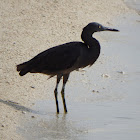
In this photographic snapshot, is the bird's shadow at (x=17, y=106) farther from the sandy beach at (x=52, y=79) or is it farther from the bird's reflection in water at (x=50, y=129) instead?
the bird's reflection in water at (x=50, y=129)

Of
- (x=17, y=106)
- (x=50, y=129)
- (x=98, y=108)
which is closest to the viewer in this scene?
(x=50, y=129)

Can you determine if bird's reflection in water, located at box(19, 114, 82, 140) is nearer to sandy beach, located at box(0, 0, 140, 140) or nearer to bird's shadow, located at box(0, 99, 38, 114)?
sandy beach, located at box(0, 0, 140, 140)

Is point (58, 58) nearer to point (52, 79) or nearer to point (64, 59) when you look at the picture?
point (64, 59)

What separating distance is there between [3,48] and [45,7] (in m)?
3.57

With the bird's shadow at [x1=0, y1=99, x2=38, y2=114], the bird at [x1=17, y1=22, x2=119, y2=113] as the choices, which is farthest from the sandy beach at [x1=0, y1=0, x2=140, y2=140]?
the bird at [x1=17, y1=22, x2=119, y2=113]

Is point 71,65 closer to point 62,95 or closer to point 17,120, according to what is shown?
point 62,95

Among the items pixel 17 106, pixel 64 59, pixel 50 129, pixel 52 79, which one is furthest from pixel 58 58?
pixel 52 79

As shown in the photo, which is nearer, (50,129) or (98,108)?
(50,129)

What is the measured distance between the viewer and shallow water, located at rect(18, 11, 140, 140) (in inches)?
247

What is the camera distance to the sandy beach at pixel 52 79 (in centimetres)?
645

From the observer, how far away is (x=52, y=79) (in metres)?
8.48

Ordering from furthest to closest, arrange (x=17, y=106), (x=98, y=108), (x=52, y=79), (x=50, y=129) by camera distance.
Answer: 1. (x=52, y=79)
2. (x=98, y=108)
3. (x=17, y=106)
4. (x=50, y=129)

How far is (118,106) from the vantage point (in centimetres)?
731

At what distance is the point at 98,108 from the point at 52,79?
1.49 metres
